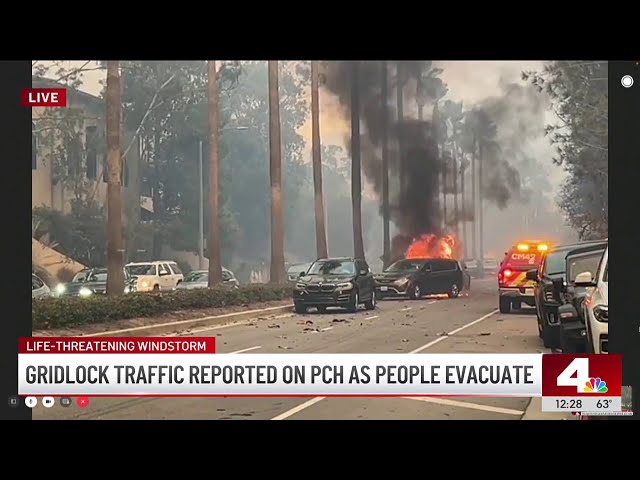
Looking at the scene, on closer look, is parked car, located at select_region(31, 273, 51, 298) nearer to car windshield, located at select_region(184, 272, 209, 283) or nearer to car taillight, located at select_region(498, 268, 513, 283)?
car windshield, located at select_region(184, 272, 209, 283)

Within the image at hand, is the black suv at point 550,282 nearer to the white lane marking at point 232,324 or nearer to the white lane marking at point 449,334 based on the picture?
the white lane marking at point 449,334

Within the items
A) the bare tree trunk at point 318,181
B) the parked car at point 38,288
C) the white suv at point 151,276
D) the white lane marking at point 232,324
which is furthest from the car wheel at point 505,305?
the parked car at point 38,288

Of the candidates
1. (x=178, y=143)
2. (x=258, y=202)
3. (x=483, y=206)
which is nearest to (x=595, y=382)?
(x=483, y=206)

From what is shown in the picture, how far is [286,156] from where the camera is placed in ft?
30.8

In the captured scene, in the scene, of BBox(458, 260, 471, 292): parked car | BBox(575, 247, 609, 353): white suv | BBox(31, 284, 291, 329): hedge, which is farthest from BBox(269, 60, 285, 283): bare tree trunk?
BBox(575, 247, 609, 353): white suv

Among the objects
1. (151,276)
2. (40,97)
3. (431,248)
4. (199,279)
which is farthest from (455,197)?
(40,97)

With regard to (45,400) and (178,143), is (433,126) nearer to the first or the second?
(178,143)

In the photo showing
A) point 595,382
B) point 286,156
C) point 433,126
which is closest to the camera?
point 595,382

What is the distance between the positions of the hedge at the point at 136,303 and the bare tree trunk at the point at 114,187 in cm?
15

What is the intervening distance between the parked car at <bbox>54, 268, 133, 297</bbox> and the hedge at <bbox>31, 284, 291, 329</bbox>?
0.07 m

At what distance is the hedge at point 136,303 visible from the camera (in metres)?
8.12

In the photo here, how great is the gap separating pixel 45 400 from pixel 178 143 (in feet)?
8.17

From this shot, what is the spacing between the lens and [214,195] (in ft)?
30.0
